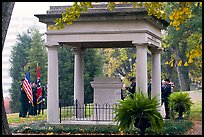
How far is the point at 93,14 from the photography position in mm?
16547

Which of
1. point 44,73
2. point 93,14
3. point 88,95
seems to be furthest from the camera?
point 44,73

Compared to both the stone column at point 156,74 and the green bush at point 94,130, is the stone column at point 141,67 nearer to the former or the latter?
the green bush at point 94,130

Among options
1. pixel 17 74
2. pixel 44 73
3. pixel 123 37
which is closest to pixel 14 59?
pixel 17 74

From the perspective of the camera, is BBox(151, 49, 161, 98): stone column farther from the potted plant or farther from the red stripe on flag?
the red stripe on flag

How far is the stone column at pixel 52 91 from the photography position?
17031 mm

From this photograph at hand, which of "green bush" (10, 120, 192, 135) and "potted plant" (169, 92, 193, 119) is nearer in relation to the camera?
"green bush" (10, 120, 192, 135)

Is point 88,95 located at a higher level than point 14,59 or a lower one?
lower

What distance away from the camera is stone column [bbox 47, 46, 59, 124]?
1703 centimetres

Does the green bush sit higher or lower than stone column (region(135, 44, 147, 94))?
lower

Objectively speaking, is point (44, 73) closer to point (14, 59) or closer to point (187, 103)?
point (14, 59)

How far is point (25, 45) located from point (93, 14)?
33.9 meters

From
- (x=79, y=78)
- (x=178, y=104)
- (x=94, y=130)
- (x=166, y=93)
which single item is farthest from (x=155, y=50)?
(x=94, y=130)

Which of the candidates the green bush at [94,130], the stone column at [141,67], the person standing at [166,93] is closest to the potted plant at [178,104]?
the person standing at [166,93]

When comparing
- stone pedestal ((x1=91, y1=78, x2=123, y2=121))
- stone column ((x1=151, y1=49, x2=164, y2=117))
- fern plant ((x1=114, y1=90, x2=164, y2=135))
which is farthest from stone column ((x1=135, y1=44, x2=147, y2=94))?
fern plant ((x1=114, y1=90, x2=164, y2=135))
